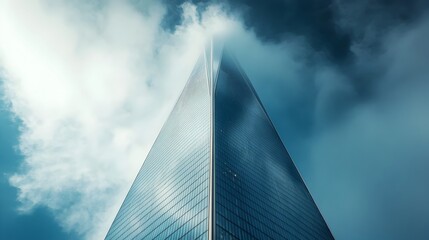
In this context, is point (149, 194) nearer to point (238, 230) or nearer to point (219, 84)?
point (238, 230)

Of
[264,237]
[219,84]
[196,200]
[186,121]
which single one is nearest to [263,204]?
[264,237]

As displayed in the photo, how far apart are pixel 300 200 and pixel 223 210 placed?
44251mm

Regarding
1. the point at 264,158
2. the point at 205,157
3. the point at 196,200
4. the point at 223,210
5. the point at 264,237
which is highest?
the point at 264,158

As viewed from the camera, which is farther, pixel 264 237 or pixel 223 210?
pixel 264 237

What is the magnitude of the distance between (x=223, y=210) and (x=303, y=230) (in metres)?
30.5

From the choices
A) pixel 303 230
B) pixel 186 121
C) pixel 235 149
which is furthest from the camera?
pixel 186 121

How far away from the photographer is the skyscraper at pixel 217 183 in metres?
60.1

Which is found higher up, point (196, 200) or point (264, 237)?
point (196, 200)

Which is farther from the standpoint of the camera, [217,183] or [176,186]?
[176,186]

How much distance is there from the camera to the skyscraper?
197ft

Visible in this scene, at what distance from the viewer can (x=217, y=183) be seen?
64.3m

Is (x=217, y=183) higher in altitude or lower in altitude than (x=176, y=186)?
lower

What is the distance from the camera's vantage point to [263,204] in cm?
7369

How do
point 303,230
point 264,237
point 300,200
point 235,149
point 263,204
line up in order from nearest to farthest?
point 264,237
point 263,204
point 303,230
point 235,149
point 300,200
